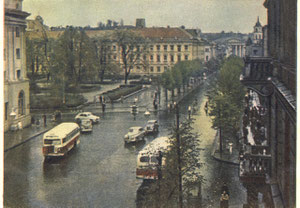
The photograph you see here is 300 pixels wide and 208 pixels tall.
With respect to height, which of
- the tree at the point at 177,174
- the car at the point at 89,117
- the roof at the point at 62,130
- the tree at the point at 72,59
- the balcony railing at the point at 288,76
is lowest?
the tree at the point at 177,174

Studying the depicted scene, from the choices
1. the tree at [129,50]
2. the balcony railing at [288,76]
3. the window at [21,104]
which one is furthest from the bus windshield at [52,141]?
the balcony railing at [288,76]

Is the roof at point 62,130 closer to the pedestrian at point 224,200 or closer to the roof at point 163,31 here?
the roof at point 163,31

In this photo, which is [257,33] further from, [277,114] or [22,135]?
[22,135]

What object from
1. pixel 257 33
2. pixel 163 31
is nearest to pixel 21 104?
pixel 163 31

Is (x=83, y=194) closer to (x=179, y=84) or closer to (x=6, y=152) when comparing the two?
(x=6, y=152)

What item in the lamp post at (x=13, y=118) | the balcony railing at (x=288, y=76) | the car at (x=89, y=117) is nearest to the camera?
the balcony railing at (x=288, y=76)

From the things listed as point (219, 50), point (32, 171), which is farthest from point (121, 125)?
point (219, 50)

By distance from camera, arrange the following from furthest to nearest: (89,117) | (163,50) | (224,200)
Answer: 1. (163,50)
2. (89,117)
3. (224,200)

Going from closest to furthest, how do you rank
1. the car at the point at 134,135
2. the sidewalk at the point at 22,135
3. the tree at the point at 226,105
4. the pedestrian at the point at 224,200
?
the pedestrian at the point at 224,200
the sidewalk at the point at 22,135
the car at the point at 134,135
the tree at the point at 226,105
